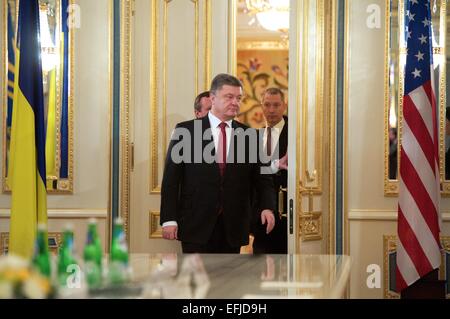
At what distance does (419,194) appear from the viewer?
457 cm

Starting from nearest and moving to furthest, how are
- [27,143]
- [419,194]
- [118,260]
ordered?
1. [118,260]
2. [27,143]
3. [419,194]

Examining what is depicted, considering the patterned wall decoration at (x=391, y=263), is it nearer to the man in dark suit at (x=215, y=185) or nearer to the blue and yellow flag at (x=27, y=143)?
the man in dark suit at (x=215, y=185)

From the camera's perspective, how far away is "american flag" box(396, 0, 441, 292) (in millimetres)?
4566

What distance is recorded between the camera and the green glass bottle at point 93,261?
1.93m

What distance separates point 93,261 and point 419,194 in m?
3.03

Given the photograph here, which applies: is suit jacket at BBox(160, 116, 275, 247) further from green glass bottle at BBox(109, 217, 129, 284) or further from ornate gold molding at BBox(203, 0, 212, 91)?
green glass bottle at BBox(109, 217, 129, 284)

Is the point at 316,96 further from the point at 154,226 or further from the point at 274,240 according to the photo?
the point at 154,226

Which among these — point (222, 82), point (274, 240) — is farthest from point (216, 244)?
point (222, 82)

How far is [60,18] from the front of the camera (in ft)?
17.1

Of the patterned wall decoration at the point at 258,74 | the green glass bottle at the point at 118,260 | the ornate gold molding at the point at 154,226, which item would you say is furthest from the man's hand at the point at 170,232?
the patterned wall decoration at the point at 258,74

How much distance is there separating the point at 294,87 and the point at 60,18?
5.81 ft

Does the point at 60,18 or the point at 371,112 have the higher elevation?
the point at 60,18
